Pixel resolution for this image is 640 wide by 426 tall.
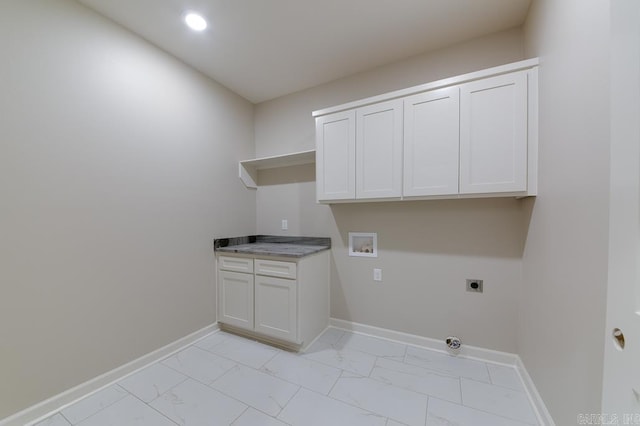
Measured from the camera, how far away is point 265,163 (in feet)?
9.00

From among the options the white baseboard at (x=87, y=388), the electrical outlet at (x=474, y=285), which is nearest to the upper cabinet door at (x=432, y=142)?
the electrical outlet at (x=474, y=285)

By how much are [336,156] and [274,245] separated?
1.19 meters

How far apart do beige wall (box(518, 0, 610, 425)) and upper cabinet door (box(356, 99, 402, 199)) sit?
0.86m

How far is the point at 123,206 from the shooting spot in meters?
1.75

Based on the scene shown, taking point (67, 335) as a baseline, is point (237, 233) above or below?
above

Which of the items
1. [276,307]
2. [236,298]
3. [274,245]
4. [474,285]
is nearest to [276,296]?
[276,307]

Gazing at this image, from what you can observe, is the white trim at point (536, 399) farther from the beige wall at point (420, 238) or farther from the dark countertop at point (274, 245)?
the dark countertop at point (274, 245)

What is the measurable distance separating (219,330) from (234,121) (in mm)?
2319

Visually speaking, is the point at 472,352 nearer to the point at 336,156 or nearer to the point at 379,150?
the point at 379,150

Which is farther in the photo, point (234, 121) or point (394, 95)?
point (234, 121)

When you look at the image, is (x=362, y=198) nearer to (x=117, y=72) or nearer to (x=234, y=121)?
(x=234, y=121)

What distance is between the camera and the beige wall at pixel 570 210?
0.90m

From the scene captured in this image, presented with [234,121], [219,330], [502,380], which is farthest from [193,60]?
[502,380]

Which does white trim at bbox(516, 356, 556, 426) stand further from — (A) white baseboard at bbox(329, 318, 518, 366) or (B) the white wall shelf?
(B) the white wall shelf
